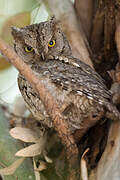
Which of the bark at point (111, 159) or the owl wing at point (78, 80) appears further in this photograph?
the owl wing at point (78, 80)

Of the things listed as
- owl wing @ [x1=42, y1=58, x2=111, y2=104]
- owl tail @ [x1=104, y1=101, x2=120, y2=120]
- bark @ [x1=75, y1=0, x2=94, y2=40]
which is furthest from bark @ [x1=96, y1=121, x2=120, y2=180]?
bark @ [x1=75, y1=0, x2=94, y2=40]

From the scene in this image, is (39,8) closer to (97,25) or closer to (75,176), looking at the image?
(97,25)

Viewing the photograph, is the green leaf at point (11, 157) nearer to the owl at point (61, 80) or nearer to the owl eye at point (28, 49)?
the owl at point (61, 80)

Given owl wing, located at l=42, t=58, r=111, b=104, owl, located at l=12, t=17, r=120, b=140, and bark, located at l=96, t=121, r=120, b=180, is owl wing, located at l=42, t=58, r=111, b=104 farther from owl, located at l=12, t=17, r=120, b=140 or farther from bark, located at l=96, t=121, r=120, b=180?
bark, located at l=96, t=121, r=120, b=180

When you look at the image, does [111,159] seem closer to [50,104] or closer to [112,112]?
[112,112]

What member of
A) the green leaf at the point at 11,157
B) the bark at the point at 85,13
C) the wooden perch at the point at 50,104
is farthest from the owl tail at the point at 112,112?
the bark at the point at 85,13

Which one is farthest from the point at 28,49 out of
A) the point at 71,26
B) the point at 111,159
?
the point at 111,159
